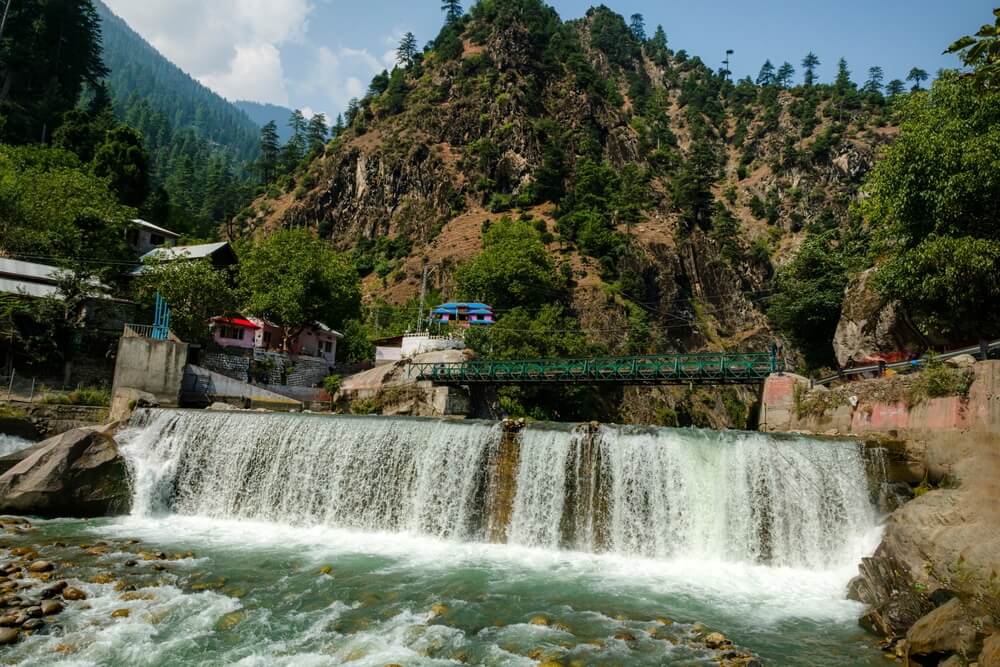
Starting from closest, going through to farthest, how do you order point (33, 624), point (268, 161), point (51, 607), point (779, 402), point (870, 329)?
point (33, 624) < point (51, 607) < point (779, 402) < point (870, 329) < point (268, 161)

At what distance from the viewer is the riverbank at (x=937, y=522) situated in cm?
A: 952

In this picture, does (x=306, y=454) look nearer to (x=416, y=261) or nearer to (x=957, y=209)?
(x=957, y=209)

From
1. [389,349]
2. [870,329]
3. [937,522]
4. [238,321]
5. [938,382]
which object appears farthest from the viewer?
[389,349]

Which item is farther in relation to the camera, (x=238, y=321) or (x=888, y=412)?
(x=238, y=321)

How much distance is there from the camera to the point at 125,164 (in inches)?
2178

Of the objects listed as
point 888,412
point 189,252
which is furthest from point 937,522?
point 189,252

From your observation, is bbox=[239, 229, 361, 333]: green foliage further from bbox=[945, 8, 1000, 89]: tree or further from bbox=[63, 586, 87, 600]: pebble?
bbox=[945, 8, 1000, 89]: tree

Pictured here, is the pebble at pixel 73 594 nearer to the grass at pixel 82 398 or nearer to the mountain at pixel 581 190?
the grass at pixel 82 398

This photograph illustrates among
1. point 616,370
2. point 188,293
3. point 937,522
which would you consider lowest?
point 937,522

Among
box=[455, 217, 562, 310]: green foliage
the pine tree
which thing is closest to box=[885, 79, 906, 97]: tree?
the pine tree

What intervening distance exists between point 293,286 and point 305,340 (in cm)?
732

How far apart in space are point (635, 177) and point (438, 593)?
277 ft

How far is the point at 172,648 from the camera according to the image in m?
9.70

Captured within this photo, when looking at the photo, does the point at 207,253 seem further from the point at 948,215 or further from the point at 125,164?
the point at 948,215
